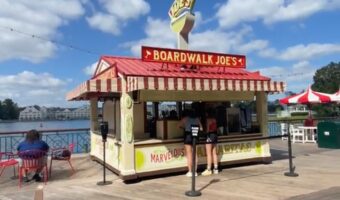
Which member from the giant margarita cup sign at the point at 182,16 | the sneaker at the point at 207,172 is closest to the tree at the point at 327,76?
the giant margarita cup sign at the point at 182,16

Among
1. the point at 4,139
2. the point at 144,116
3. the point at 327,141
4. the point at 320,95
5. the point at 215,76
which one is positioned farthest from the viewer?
the point at 320,95

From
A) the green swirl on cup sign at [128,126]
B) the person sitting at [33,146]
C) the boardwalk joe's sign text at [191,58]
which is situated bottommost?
the person sitting at [33,146]

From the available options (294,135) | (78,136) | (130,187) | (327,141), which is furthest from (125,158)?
(294,135)

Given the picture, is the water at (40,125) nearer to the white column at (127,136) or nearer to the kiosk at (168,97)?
the kiosk at (168,97)

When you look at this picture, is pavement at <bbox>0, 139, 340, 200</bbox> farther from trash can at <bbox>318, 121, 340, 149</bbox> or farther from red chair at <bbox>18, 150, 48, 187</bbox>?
trash can at <bbox>318, 121, 340, 149</bbox>

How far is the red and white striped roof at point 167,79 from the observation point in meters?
8.42

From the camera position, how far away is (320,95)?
17.1 metres

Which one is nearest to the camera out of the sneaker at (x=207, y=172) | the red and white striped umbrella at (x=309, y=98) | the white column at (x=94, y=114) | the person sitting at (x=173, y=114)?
the sneaker at (x=207, y=172)

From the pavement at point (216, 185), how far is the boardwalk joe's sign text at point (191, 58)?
2.60 meters

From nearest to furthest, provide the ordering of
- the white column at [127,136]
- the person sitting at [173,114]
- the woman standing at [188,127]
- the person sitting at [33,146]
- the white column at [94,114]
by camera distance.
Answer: the white column at [127,136] → the woman standing at [188,127] → the person sitting at [33,146] → the person sitting at [173,114] → the white column at [94,114]

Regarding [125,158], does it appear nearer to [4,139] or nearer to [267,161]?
[267,161]

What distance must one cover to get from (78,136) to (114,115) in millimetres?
4373

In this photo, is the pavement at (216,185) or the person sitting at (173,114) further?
the person sitting at (173,114)

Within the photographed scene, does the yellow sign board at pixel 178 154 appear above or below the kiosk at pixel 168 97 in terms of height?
below
